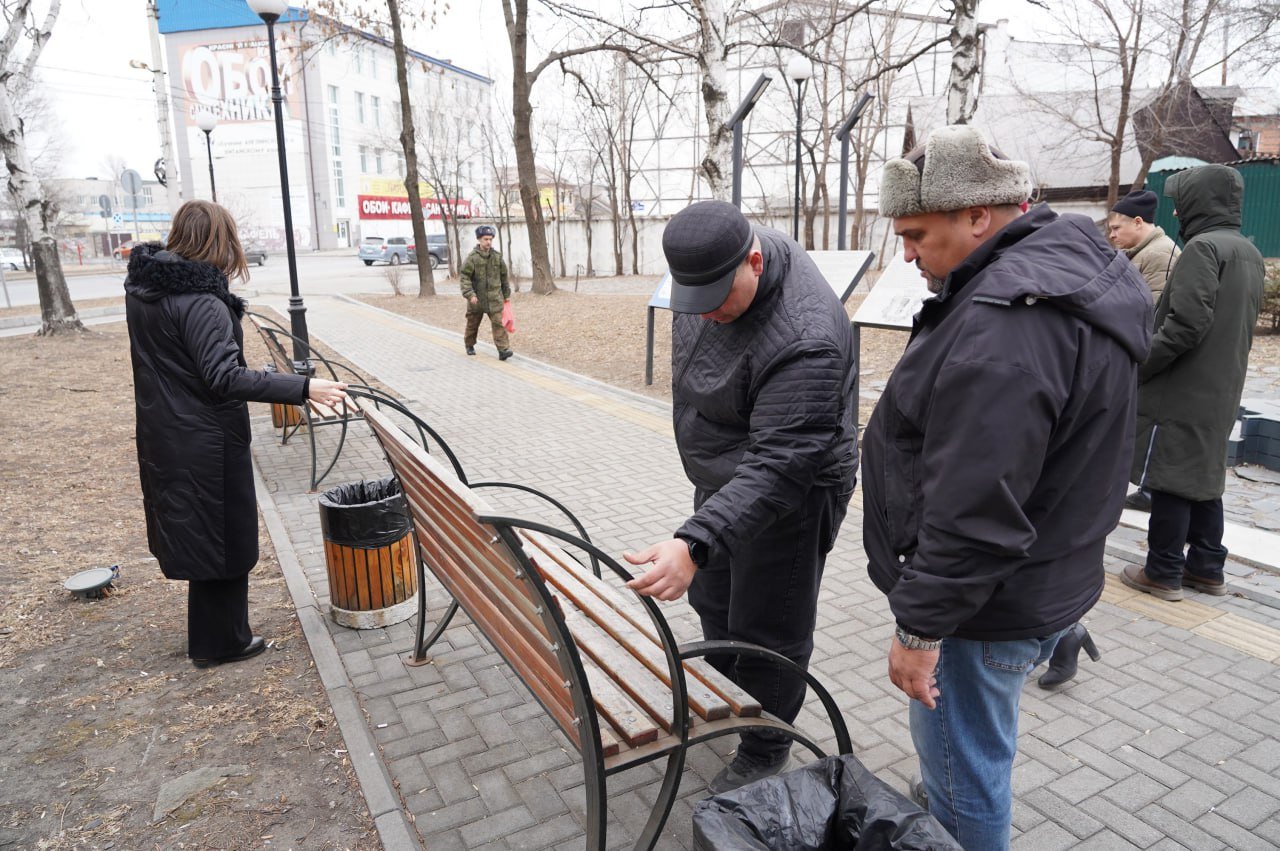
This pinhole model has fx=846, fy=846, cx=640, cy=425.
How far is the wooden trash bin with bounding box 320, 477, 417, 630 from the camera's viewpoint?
379 cm

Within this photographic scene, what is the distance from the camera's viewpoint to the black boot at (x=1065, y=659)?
129 inches

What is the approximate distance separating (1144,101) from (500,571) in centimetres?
2792

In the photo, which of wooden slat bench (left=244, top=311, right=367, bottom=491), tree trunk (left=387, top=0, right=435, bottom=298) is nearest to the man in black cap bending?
wooden slat bench (left=244, top=311, right=367, bottom=491)

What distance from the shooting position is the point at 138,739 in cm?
310

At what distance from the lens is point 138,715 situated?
3.26m

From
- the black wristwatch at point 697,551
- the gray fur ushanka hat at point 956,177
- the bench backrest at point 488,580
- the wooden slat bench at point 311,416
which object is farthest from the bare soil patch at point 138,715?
the gray fur ushanka hat at point 956,177

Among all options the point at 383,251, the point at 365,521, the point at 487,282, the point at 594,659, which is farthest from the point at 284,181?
the point at 383,251

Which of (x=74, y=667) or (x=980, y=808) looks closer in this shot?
(x=980, y=808)

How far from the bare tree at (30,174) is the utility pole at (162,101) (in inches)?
184

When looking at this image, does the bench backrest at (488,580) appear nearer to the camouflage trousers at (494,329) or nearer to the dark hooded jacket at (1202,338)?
the dark hooded jacket at (1202,338)

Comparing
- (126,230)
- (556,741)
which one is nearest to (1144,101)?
(556,741)

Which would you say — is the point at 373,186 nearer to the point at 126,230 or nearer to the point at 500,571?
the point at 126,230

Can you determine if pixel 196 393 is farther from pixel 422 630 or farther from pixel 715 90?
pixel 715 90

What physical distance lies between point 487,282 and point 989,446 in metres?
10.5
